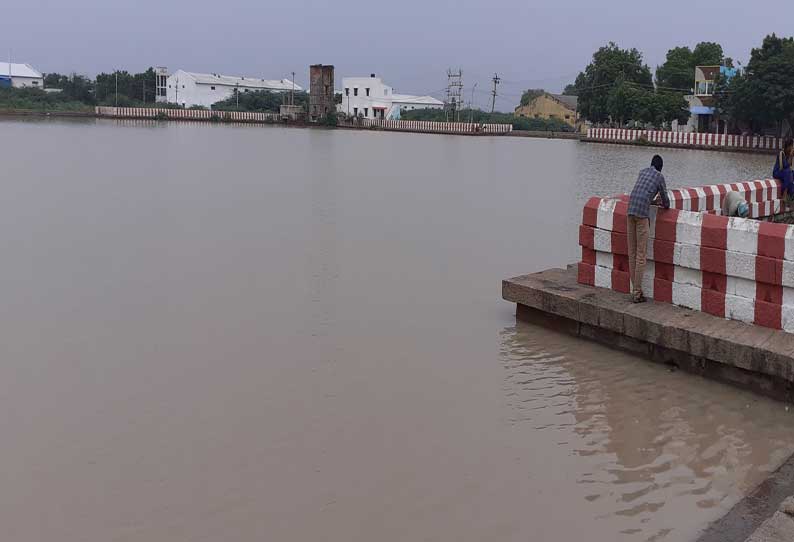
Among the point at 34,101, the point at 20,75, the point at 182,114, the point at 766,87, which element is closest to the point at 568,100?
the point at 182,114

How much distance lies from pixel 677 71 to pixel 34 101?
81599mm

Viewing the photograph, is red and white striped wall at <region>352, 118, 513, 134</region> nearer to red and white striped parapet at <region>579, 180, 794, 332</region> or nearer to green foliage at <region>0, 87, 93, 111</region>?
green foliage at <region>0, 87, 93, 111</region>

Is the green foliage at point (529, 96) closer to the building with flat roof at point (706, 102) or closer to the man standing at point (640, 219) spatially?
the building with flat roof at point (706, 102)

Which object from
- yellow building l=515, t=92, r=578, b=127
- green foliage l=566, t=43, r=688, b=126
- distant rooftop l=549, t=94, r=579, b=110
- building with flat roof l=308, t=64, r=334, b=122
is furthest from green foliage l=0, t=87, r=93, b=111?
green foliage l=566, t=43, r=688, b=126

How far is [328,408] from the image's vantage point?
6.98 metres

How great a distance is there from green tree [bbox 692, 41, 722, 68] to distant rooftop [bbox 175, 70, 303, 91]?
235 feet

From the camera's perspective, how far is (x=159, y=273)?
11.7m

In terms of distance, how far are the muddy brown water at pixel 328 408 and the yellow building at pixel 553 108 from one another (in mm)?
102047

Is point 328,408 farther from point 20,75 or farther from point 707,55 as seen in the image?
point 20,75

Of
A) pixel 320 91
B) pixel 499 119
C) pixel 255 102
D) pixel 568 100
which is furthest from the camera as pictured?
pixel 255 102

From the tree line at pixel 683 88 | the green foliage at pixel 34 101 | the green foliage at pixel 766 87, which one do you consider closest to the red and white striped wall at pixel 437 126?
the tree line at pixel 683 88

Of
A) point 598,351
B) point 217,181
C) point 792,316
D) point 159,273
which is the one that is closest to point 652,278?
point 598,351

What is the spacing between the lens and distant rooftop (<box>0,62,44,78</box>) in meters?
147

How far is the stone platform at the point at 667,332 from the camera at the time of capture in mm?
7164
